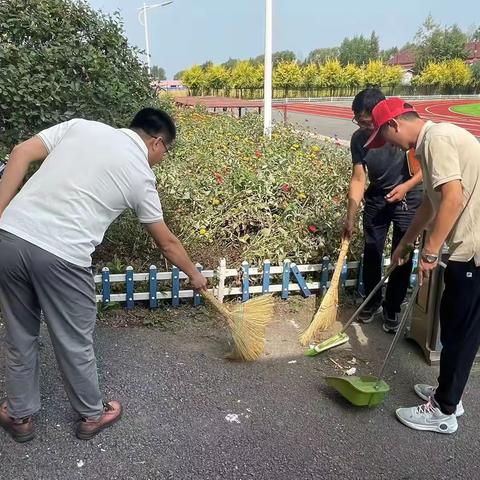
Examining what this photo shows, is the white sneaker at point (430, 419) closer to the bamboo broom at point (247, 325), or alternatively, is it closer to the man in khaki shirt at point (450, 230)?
the man in khaki shirt at point (450, 230)

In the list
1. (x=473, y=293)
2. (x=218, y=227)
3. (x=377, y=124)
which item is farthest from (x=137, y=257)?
(x=473, y=293)

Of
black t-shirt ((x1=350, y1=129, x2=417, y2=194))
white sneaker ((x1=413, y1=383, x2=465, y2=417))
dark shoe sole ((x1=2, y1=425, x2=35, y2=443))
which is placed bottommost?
white sneaker ((x1=413, y1=383, x2=465, y2=417))

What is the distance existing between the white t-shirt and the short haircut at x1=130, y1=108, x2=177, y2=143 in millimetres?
125

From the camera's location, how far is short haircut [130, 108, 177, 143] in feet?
7.55

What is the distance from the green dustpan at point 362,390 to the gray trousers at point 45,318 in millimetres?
1352

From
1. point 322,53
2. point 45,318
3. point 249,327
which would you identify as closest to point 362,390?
point 249,327

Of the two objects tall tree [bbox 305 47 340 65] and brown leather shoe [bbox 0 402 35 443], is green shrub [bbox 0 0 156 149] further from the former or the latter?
tall tree [bbox 305 47 340 65]

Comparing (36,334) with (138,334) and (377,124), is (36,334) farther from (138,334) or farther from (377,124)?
(377,124)

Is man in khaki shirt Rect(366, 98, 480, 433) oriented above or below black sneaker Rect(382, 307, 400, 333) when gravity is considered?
above

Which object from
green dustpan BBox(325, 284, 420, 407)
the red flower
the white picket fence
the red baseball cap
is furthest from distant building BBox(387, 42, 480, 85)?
green dustpan BBox(325, 284, 420, 407)

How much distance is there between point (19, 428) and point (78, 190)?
1.26m

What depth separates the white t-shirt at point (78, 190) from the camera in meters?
2.10

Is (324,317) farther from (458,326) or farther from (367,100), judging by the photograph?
(367,100)

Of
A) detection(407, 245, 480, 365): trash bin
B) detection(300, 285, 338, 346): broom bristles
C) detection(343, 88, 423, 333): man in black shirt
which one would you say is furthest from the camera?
detection(300, 285, 338, 346): broom bristles
